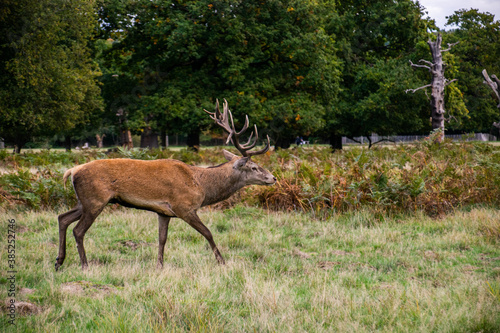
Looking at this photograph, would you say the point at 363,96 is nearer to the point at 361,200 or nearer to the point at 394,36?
the point at 394,36

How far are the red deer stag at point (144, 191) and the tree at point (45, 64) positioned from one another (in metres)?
11.6

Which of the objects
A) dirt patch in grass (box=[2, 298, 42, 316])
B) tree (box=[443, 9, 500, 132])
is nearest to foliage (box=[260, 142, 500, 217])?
dirt patch in grass (box=[2, 298, 42, 316])

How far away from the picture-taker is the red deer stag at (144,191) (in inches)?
220

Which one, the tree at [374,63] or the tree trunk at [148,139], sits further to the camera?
the tree trunk at [148,139]

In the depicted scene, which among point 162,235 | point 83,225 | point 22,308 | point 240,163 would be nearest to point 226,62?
point 240,163

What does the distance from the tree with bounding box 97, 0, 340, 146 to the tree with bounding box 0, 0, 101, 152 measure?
1.64 metres

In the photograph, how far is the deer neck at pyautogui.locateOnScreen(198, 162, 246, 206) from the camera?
6.43 meters

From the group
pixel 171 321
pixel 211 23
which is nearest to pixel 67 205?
pixel 171 321

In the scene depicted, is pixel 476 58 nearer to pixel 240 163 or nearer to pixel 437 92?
pixel 437 92

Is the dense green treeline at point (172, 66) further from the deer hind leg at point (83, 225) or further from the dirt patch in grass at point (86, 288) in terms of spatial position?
the dirt patch in grass at point (86, 288)

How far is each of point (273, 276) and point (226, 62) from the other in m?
16.3

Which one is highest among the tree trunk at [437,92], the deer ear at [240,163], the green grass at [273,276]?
the tree trunk at [437,92]

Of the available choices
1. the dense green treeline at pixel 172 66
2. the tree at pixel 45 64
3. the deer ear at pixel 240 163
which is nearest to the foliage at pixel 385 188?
the deer ear at pixel 240 163

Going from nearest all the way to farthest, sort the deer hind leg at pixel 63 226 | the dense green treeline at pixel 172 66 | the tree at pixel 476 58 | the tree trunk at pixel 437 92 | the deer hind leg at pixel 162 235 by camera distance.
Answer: the deer hind leg at pixel 63 226 → the deer hind leg at pixel 162 235 → the dense green treeline at pixel 172 66 → the tree trunk at pixel 437 92 → the tree at pixel 476 58
